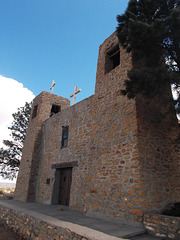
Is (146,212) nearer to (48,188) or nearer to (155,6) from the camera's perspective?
(155,6)

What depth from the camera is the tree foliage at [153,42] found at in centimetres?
423

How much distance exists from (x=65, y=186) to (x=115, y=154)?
14.1 ft

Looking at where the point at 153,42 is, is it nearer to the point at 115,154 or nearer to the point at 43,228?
A: the point at 115,154

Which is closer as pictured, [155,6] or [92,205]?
[155,6]

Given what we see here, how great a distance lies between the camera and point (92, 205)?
5645 millimetres

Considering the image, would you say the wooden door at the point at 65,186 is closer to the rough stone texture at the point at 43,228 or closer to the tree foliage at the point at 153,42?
the rough stone texture at the point at 43,228

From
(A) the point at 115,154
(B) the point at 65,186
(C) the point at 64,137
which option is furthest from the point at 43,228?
(C) the point at 64,137

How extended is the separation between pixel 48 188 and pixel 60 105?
18.9ft

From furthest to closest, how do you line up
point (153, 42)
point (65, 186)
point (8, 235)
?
point (65, 186) < point (8, 235) < point (153, 42)

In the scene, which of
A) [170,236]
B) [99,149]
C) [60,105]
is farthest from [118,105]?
[60,105]

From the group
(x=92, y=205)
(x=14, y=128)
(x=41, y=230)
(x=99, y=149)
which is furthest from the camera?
(x=14, y=128)

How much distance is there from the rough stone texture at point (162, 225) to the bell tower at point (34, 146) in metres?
7.89

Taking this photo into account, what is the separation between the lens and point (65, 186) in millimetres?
8602

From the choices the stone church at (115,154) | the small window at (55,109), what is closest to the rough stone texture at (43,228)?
the stone church at (115,154)
